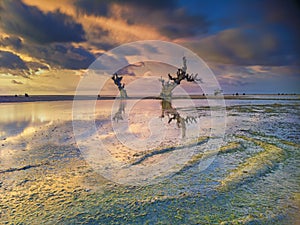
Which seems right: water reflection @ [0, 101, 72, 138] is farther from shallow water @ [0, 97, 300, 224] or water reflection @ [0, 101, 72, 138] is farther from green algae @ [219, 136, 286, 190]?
green algae @ [219, 136, 286, 190]

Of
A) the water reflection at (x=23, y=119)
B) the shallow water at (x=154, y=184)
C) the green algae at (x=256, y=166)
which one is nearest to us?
the shallow water at (x=154, y=184)

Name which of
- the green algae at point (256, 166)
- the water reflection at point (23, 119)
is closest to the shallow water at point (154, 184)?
the green algae at point (256, 166)

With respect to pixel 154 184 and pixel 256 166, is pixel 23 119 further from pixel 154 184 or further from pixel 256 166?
pixel 256 166

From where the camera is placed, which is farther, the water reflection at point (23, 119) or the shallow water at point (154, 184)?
the water reflection at point (23, 119)

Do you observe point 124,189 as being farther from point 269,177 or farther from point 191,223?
point 269,177

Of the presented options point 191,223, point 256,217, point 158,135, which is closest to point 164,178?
point 191,223

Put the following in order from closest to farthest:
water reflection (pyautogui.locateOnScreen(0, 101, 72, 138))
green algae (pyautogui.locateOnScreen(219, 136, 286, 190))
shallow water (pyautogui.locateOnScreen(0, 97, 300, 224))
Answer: shallow water (pyautogui.locateOnScreen(0, 97, 300, 224))
green algae (pyautogui.locateOnScreen(219, 136, 286, 190))
water reflection (pyautogui.locateOnScreen(0, 101, 72, 138))

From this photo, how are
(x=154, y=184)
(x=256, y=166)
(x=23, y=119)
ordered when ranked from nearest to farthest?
1. (x=154, y=184)
2. (x=256, y=166)
3. (x=23, y=119)

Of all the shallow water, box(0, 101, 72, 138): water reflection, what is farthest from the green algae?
box(0, 101, 72, 138): water reflection

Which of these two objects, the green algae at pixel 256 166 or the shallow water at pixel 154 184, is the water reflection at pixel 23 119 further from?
the green algae at pixel 256 166

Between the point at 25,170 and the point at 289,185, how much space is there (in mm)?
5617

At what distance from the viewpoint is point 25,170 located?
465 cm

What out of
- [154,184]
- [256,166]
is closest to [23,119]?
[154,184]

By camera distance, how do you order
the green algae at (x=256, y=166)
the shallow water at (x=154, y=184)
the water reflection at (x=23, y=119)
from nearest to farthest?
the shallow water at (x=154, y=184) → the green algae at (x=256, y=166) → the water reflection at (x=23, y=119)
